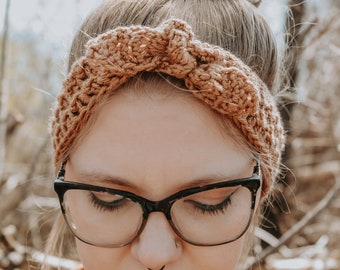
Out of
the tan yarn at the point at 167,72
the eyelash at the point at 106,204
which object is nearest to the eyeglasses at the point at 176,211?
the eyelash at the point at 106,204

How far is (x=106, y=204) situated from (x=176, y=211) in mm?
195

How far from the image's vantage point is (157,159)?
128 cm

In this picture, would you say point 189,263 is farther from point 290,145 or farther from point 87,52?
point 290,145

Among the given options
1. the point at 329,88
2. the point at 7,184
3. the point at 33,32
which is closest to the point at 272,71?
the point at 33,32

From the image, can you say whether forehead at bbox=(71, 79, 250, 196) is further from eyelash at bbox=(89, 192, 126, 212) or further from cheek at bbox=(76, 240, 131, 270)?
cheek at bbox=(76, 240, 131, 270)

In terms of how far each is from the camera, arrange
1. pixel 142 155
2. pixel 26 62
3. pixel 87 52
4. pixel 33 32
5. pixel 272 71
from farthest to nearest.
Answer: pixel 26 62 < pixel 33 32 < pixel 272 71 < pixel 87 52 < pixel 142 155

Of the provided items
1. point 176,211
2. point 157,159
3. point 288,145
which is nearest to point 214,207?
point 176,211

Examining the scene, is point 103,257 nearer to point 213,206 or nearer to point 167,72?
point 213,206

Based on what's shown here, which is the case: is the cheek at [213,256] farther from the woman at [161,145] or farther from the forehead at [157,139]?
the forehead at [157,139]

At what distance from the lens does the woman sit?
50.8 inches

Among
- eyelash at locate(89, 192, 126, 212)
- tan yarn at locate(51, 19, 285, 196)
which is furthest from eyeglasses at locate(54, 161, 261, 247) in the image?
tan yarn at locate(51, 19, 285, 196)

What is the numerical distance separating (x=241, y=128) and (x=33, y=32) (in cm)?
218

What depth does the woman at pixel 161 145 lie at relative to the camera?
129 cm

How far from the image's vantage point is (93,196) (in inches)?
54.3
